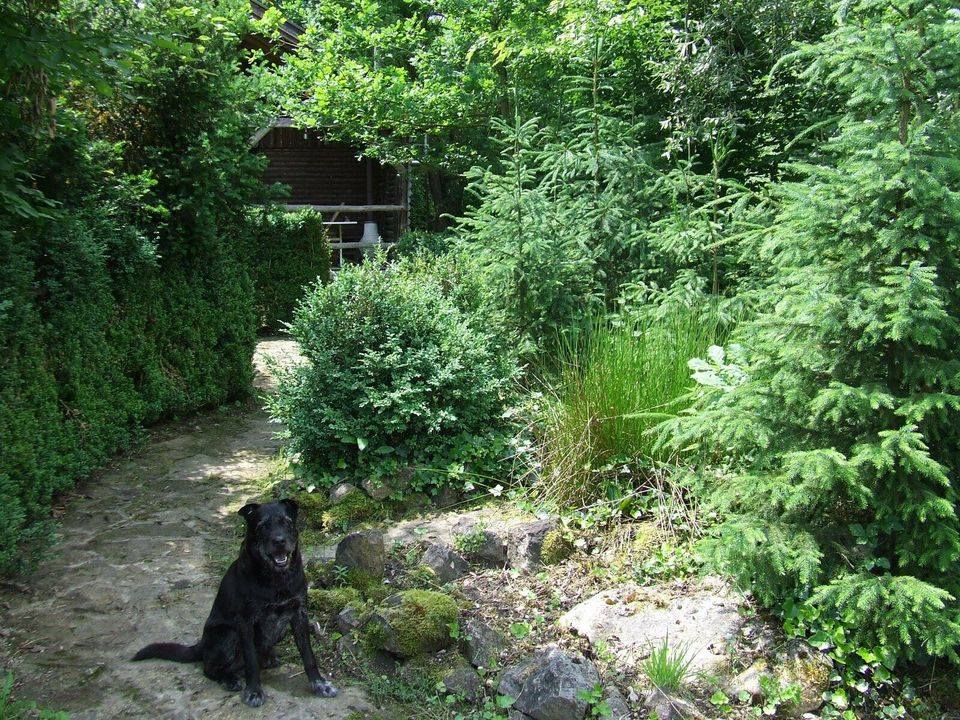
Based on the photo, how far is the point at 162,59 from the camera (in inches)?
291

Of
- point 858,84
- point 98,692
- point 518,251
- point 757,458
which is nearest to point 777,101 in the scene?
point 518,251

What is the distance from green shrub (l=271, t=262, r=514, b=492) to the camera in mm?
6008

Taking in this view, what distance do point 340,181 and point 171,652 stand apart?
672 inches

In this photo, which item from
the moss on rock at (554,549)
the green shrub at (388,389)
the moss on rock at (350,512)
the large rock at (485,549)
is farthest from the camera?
the green shrub at (388,389)

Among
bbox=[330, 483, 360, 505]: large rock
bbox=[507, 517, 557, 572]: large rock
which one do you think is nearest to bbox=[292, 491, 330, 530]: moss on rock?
bbox=[330, 483, 360, 505]: large rock

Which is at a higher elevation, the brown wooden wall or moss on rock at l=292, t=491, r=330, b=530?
the brown wooden wall

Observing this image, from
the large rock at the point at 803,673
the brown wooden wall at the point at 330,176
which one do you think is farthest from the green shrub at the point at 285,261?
the large rock at the point at 803,673

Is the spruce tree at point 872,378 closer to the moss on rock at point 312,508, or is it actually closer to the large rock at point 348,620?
the large rock at point 348,620

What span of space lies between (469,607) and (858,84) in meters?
3.55

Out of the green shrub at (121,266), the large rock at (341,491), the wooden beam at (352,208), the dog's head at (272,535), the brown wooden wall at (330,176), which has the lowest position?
the large rock at (341,491)

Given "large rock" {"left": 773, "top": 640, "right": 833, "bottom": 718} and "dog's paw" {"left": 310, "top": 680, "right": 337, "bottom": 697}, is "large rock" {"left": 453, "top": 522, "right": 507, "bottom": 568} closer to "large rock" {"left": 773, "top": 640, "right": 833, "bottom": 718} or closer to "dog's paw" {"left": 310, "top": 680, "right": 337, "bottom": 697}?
"dog's paw" {"left": 310, "top": 680, "right": 337, "bottom": 697}

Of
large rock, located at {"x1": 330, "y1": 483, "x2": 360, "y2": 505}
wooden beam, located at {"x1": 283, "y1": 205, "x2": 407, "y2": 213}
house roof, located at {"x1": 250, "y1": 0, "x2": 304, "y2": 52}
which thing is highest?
house roof, located at {"x1": 250, "y1": 0, "x2": 304, "y2": 52}

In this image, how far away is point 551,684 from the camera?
12.3 feet

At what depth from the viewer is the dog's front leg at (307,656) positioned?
383 cm
